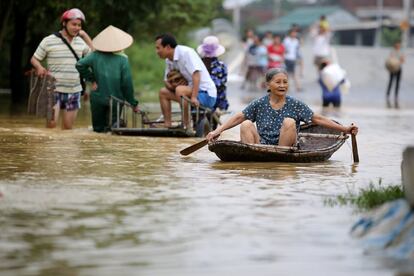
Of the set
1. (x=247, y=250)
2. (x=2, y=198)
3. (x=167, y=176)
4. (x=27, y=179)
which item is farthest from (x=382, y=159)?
(x=247, y=250)

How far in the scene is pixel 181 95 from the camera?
1809 centimetres

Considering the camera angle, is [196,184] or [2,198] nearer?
[2,198]

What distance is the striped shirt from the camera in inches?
752

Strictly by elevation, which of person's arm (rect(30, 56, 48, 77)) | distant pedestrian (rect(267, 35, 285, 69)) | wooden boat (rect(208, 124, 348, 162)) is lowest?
wooden boat (rect(208, 124, 348, 162))

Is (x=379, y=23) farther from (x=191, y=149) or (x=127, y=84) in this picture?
(x=191, y=149)

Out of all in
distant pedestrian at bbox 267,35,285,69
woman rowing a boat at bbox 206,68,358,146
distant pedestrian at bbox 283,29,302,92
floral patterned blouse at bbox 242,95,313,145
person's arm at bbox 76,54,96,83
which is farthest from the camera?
distant pedestrian at bbox 283,29,302,92

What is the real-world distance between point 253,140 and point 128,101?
15.5 feet

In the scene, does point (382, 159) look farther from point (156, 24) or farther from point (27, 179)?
point (156, 24)

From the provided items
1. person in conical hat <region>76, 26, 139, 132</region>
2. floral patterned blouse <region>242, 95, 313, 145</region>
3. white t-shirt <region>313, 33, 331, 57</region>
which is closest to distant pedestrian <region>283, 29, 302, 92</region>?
white t-shirt <region>313, 33, 331, 57</region>

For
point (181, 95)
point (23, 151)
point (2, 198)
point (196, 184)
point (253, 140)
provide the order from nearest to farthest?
point (2, 198), point (196, 184), point (253, 140), point (23, 151), point (181, 95)

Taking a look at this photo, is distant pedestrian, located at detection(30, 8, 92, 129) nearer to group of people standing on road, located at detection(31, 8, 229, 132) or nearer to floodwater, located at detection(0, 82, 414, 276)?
group of people standing on road, located at detection(31, 8, 229, 132)

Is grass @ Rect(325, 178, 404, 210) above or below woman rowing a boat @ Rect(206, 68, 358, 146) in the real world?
below


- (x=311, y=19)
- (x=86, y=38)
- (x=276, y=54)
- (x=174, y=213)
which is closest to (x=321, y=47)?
(x=276, y=54)

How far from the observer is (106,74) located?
18.6 metres
